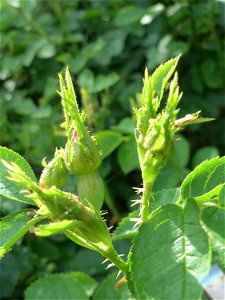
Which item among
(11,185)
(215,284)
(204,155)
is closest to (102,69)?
(204,155)

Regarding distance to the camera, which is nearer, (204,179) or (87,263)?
(204,179)

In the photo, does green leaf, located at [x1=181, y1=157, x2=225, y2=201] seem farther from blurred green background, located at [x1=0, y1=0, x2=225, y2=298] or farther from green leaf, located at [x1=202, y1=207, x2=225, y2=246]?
blurred green background, located at [x1=0, y1=0, x2=225, y2=298]

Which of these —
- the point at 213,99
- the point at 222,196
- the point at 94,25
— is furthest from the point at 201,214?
the point at 94,25

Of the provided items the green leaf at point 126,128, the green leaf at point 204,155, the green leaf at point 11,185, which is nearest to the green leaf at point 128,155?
the green leaf at point 126,128

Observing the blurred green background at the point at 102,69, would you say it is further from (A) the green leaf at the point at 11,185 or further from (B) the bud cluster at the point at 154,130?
(B) the bud cluster at the point at 154,130

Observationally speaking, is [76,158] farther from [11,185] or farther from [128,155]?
[128,155]
